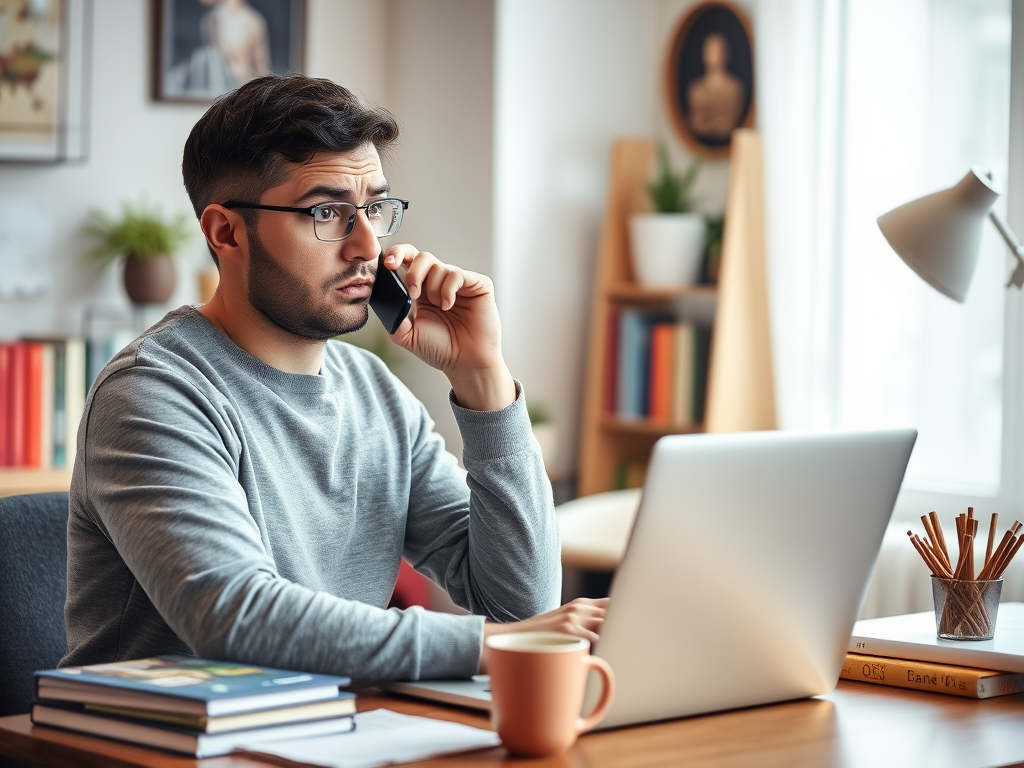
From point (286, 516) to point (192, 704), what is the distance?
491 millimetres

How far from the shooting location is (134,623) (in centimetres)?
141

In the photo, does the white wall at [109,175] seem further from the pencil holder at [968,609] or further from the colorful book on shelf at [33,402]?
the pencil holder at [968,609]

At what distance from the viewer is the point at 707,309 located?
3.90m

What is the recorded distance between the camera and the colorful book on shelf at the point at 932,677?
51.8 inches

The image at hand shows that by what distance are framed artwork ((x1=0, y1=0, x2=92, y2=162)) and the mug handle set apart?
2.85 meters

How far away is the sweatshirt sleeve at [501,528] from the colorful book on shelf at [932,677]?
1.29 ft

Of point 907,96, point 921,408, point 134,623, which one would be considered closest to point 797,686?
point 134,623

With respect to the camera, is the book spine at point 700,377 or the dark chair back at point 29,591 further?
the book spine at point 700,377

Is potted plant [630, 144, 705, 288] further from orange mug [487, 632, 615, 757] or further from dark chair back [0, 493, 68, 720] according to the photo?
orange mug [487, 632, 615, 757]

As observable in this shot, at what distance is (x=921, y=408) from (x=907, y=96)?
79 cm

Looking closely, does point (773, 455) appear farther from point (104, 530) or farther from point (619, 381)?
point (619, 381)

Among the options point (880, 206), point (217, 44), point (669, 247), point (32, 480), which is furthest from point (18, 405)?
point (880, 206)

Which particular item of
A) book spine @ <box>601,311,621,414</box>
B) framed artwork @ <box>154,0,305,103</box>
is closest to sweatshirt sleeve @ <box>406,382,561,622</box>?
book spine @ <box>601,311,621,414</box>

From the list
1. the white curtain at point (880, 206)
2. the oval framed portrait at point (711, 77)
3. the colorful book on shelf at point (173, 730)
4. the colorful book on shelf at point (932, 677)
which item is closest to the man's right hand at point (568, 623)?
the colorful book on shelf at point (173, 730)
